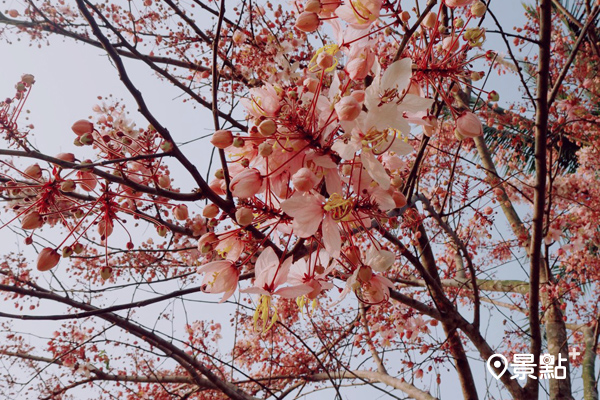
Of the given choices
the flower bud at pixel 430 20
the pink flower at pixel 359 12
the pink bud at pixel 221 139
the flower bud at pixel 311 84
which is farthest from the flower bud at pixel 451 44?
the pink bud at pixel 221 139

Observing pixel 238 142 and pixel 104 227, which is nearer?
pixel 238 142

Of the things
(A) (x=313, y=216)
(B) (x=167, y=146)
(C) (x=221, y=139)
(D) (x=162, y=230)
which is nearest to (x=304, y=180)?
(A) (x=313, y=216)

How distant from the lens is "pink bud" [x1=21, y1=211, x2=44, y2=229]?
2.86 feet

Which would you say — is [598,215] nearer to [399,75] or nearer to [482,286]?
[482,286]

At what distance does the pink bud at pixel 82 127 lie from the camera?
0.91 m

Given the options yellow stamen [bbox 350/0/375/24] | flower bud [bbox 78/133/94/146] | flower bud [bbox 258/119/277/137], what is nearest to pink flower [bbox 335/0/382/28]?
yellow stamen [bbox 350/0/375/24]

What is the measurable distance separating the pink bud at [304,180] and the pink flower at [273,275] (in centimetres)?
17

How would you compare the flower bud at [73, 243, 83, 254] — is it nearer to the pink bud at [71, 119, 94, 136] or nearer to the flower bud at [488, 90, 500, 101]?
the pink bud at [71, 119, 94, 136]

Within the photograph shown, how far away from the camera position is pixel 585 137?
4418 mm

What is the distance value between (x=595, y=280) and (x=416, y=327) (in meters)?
2.43

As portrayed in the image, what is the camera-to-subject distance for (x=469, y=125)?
3.11ft

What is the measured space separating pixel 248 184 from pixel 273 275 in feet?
0.65

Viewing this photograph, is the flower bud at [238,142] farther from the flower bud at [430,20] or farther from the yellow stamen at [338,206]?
the flower bud at [430,20]

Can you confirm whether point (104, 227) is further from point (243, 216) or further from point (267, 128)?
point (267, 128)
